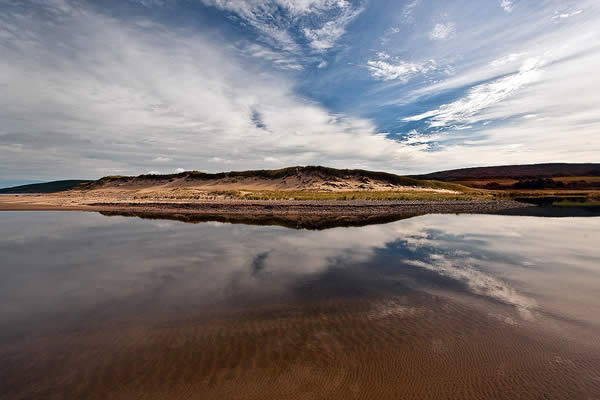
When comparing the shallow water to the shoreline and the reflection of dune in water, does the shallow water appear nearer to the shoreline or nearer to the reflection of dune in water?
the reflection of dune in water

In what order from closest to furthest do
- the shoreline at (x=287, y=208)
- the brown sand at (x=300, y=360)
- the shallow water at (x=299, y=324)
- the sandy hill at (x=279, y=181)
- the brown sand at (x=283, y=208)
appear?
the brown sand at (x=300, y=360)
the shallow water at (x=299, y=324)
the shoreline at (x=287, y=208)
the brown sand at (x=283, y=208)
the sandy hill at (x=279, y=181)

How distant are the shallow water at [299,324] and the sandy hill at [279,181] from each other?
4941 cm

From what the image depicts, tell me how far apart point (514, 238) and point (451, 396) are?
46.1 feet

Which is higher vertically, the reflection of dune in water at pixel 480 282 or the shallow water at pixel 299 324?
the shallow water at pixel 299 324

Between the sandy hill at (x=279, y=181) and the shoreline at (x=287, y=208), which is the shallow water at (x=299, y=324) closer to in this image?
the shoreline at (x=287, y=208)

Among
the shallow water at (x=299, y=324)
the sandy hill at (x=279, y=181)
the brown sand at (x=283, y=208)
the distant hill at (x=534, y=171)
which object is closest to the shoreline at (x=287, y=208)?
the brown sand at (x=283, y=208)

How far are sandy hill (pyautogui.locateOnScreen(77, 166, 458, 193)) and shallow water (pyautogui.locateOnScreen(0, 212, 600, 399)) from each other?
49.4 m

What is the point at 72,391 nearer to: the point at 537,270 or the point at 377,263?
the point at 377,263

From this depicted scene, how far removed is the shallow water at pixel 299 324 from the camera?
3.68 metres

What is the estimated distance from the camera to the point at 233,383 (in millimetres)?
→ 3674

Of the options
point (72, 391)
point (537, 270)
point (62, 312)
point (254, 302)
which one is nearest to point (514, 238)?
point (537, 270)

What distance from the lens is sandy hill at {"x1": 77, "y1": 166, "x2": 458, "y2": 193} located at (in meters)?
62.8

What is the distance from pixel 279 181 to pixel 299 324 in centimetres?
6375

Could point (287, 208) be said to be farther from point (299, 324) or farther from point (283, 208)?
point (299, 324)
